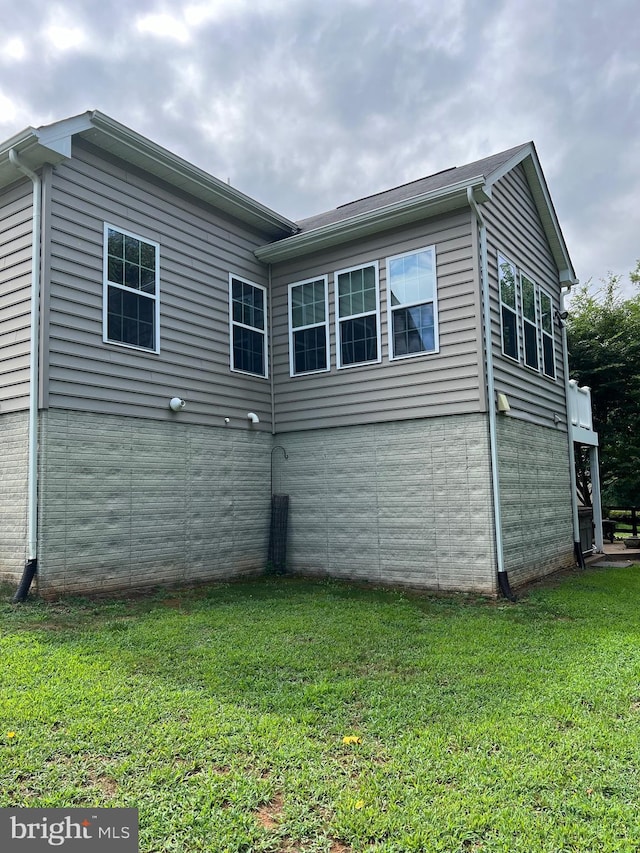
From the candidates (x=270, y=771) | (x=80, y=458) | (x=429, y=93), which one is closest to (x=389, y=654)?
(x=270, y=771)

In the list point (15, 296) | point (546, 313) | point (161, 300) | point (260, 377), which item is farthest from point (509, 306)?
point (15, 296)

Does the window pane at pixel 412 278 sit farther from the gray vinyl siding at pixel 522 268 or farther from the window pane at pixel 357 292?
the gray vinyl siding at pixel 522 268

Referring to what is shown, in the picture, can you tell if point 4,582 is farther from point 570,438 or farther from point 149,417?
point 570,438

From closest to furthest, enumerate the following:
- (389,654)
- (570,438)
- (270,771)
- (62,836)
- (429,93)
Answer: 1. (62,836)
2. (270,771)
3. (389,654)
4. (570,438)
5. (429,93)

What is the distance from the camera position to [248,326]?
9.67 m

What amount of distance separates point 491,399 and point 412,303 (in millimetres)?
1843

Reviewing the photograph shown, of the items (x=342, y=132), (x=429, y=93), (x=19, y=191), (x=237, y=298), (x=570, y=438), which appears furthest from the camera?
(x=342, y=132)

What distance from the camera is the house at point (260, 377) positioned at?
682 centimetres

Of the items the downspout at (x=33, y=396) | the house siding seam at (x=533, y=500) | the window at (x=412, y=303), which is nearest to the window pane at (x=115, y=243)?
the downspout at (x=33, y=396)

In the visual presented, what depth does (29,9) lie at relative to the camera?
8.00 meters

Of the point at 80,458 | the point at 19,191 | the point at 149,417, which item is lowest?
the point at 80,458

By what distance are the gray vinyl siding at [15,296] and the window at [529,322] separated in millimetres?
7167

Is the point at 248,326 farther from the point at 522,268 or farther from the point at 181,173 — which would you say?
the point at 522,268

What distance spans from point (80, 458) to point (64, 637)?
2.47 metres
